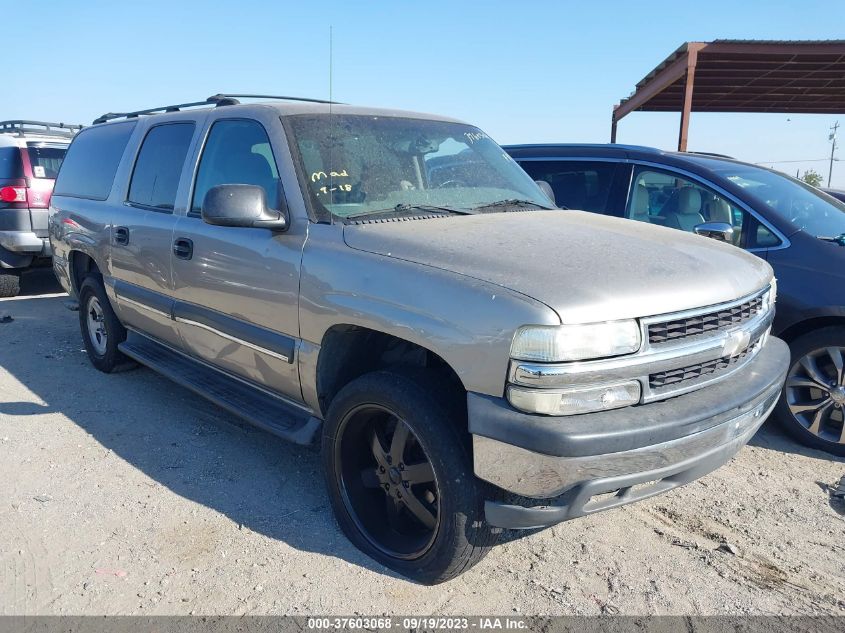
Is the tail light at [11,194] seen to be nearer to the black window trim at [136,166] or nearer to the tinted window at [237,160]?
the black window trim at [136,166]

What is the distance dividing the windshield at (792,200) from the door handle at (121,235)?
4134 millimetres

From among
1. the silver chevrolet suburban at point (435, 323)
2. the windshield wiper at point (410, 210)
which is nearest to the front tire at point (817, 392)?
the silver chevrolet suburban at point (435, 323)

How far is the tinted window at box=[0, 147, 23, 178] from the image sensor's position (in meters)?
8.15

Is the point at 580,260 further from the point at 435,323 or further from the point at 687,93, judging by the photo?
the point at 687,93

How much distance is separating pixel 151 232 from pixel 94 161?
1.71 metres

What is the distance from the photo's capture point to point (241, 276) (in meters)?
3.37

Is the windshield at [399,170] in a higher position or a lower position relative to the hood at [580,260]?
higher

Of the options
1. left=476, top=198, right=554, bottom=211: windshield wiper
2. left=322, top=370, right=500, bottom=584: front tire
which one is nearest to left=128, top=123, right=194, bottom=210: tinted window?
left=476, top=198, right=554, bottom=211: windshield wiper

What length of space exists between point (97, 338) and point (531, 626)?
4520mm

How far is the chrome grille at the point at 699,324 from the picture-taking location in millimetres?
2350

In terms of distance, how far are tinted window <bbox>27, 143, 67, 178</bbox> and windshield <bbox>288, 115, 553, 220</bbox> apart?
636 centimetres

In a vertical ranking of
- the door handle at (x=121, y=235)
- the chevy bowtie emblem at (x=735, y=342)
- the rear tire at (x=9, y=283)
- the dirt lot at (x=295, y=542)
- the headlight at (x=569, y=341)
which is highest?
the door handle at (x=121, y=235)

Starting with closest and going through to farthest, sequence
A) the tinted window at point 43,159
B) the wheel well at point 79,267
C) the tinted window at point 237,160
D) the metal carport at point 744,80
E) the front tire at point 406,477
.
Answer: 1. the front tire at point 406,477
2. the tinted window at point 237,160
3. the wheel well at point 79,267
4. the tinted window at point 43,159
5. the metal carport at point 744,80

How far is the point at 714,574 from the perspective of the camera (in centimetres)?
280
